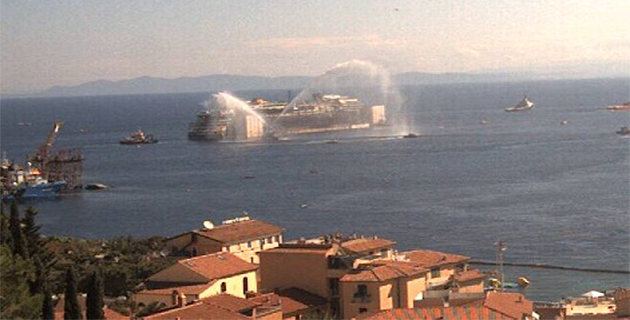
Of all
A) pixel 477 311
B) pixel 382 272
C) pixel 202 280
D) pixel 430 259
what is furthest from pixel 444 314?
pixel 430 259

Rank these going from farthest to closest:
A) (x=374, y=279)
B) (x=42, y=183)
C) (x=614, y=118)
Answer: (x=614, y=118) < (x=42, y=183) < (x=374, y=279)

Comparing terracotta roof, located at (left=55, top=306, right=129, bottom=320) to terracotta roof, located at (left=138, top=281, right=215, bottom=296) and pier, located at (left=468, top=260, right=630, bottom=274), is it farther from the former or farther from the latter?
pier, located at (left=468, top=260, right=630, bottom=274)

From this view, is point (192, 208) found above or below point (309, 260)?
below

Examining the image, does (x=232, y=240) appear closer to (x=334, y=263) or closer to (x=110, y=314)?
(x=334, y=263)

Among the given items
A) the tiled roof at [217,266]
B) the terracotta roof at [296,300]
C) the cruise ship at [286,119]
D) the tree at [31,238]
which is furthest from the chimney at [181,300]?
the cruise ship at [286,119]

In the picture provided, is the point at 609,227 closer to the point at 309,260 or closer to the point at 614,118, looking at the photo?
A: the point at 309,260

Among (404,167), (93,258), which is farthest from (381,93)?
(93,258)

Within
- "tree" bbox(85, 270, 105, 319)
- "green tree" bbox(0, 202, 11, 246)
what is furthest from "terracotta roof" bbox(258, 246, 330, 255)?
"tree" bbox(85, 270, 105, 319)
